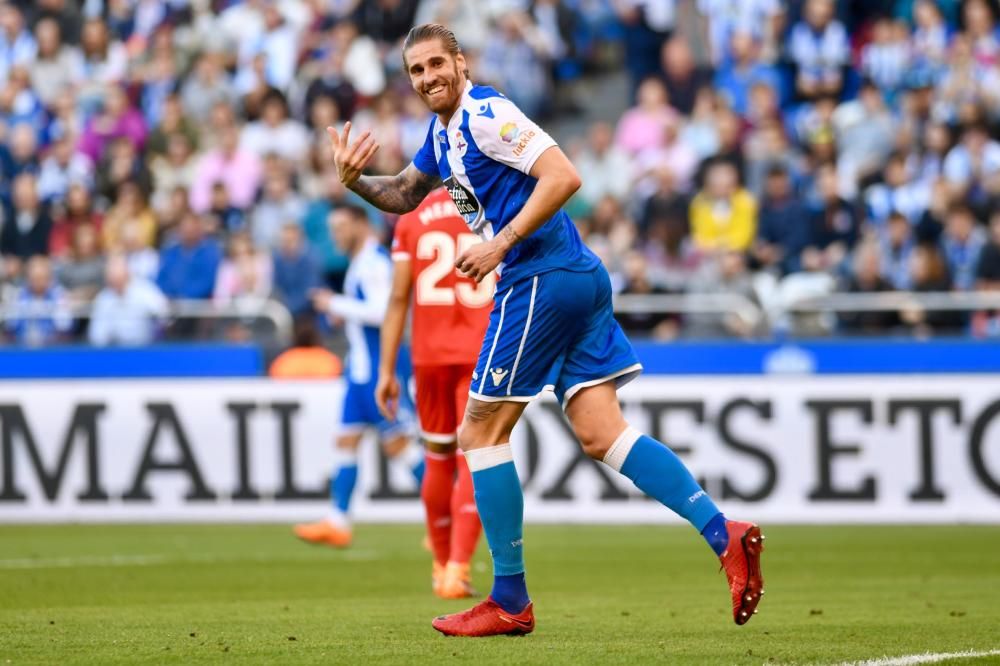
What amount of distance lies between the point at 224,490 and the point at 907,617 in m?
8.55

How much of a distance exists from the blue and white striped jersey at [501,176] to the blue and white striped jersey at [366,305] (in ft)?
17.3

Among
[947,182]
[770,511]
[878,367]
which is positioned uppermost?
[947,182]

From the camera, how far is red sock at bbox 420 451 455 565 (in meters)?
9.90

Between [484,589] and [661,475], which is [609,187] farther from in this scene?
[661,475]

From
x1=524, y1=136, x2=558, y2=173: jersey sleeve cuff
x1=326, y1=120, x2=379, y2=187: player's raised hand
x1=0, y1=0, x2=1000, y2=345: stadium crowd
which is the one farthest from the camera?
x1=0, y1=0, x2=1000, y2=345: stadium crowd

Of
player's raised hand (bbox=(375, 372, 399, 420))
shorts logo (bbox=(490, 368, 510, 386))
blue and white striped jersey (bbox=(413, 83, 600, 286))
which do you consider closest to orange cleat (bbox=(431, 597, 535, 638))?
shorts logo (bbox=(490, 368, 510, 386))

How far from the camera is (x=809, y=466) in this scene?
14703 millimetres

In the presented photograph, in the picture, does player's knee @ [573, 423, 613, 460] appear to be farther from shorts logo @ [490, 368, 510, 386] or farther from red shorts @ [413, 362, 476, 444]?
red shorts @ [413, 362, 476, 444]

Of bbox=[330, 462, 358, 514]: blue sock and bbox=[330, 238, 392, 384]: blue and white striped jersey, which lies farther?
bbox=[330, 462, 358, 514]: blue sock

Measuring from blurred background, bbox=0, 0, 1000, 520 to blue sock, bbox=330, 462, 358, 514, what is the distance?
7.59ft

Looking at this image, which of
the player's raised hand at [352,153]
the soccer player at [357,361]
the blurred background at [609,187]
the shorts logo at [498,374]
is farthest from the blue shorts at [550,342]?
the blurred background at [609,187]

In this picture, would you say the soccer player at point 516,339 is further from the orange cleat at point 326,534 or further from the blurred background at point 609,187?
the blurred background at point 609,187

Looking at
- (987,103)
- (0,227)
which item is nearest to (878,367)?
(987,103)

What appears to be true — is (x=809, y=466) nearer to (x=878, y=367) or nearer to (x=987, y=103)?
(x=878, y=367)
